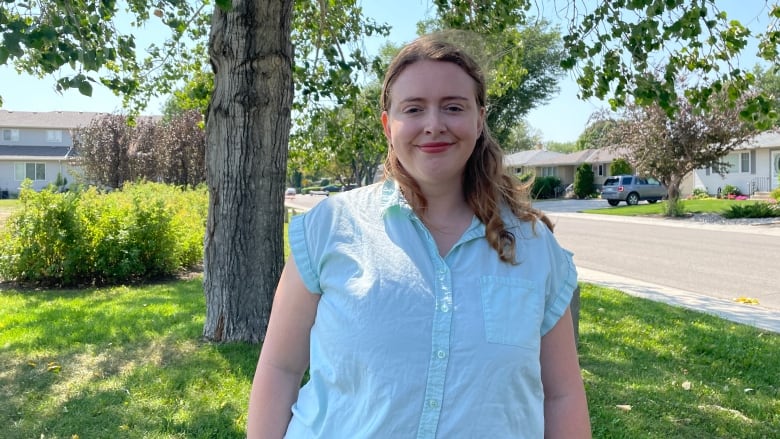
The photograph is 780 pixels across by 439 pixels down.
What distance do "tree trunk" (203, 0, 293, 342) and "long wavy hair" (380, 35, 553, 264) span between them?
3.57m

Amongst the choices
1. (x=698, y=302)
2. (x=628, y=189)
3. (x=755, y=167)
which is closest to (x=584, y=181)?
(x=628, y=189)

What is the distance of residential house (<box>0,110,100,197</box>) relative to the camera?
4794 centimetres

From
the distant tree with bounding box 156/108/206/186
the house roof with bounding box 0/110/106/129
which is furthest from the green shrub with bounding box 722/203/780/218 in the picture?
the house roof with bounding box 0/110/106/129

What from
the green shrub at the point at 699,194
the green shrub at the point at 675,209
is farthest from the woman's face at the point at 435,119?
the green shrub at the point at 699,194

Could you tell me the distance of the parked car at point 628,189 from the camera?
3575 cm

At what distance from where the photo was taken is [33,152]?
49.1 meters

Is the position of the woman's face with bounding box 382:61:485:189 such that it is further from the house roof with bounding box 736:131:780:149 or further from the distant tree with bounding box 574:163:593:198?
the distant tree with bounding box 574:163:593:198

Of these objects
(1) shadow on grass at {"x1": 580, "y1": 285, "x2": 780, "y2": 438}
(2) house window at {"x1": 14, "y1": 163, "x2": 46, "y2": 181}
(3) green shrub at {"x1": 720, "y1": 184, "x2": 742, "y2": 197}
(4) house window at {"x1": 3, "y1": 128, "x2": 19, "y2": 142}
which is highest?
(4) house window at {"x1": 3, "y1": 128, "x2": 19, "y2": 142}

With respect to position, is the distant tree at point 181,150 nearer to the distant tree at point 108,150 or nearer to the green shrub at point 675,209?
the distant tree at point 108,150

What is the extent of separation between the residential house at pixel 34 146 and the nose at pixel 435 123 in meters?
50.9

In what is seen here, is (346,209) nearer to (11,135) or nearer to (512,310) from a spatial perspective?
(512,310)

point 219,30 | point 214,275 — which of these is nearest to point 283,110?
point 219,30

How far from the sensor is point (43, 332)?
6273 millimetres

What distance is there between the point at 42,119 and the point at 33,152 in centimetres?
384
